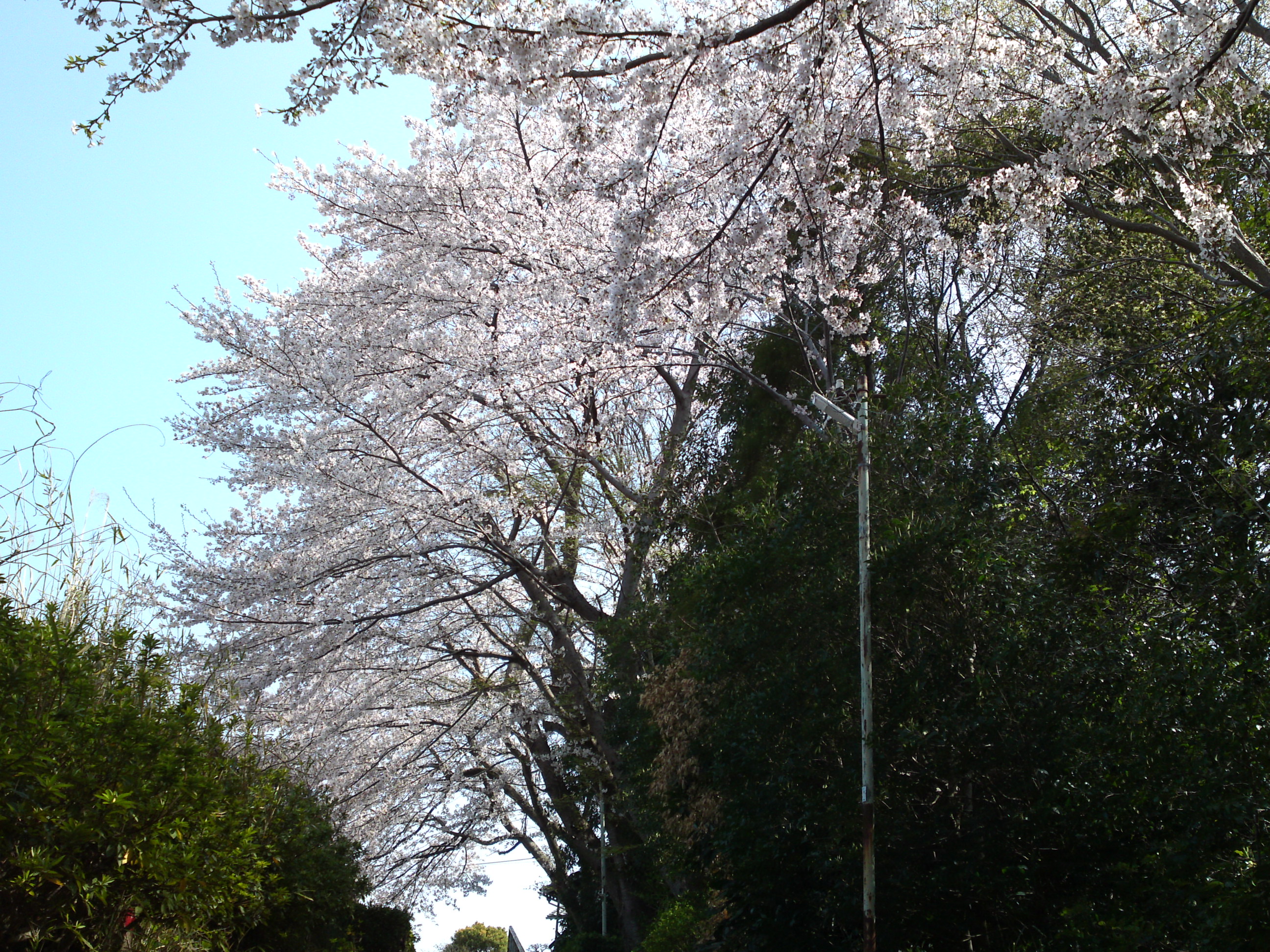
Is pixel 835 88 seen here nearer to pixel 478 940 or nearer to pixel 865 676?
pixel 865 676

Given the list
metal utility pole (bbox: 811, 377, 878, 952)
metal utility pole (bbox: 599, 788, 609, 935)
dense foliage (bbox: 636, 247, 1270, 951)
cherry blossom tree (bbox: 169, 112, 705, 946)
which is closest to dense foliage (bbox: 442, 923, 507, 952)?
metal utility pole (bbox: 599, 788, 609, 935)

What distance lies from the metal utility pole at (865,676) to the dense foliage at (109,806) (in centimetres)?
465

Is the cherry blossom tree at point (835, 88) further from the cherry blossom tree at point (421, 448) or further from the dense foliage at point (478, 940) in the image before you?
the dense foliage at point (478, 940)

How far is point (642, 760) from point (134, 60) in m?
10.5

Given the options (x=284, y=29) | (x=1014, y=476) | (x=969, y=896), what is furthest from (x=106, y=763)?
(x=1014, y=476)

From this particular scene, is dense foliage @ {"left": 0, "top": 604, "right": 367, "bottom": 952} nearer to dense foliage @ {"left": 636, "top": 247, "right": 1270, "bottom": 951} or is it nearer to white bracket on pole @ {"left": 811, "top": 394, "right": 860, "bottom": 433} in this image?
dense foliage @ {"left": 636, "top": 247, "right": 1270, "bottom": 951}

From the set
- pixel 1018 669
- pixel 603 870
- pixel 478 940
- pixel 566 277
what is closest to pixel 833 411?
pixel 1018 669

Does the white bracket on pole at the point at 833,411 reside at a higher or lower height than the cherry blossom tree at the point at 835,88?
lower

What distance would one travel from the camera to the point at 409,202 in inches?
530

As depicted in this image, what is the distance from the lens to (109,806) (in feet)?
17.4

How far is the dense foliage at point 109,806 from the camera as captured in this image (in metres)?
5.04

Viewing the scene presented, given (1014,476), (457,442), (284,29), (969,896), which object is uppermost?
(457,442)

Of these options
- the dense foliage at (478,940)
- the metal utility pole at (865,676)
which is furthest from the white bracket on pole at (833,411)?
the dense foliage at (478,940)

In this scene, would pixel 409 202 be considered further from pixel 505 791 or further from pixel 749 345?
pixel 505 791
